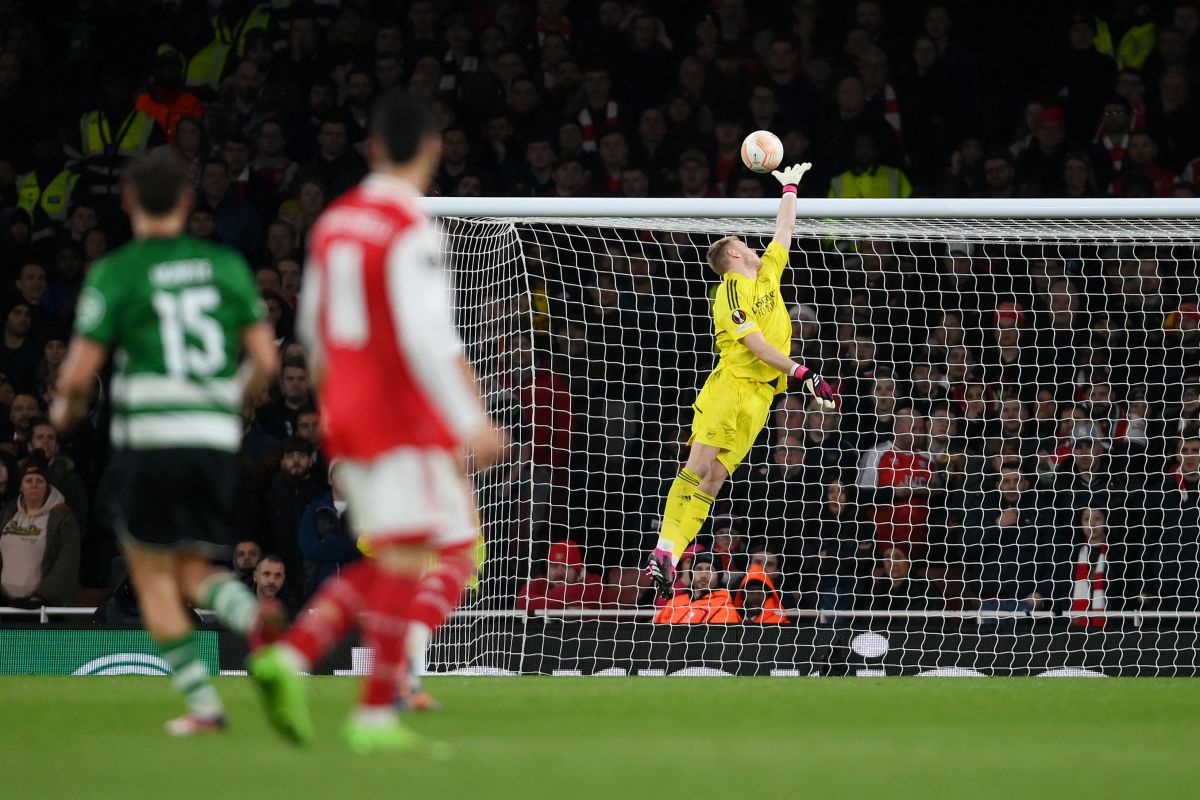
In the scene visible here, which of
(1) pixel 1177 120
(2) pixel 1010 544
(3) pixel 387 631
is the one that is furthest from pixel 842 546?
(3) pixel 387 631

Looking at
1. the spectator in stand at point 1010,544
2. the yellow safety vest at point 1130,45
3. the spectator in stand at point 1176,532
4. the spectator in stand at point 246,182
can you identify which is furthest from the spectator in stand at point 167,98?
the spectator in stand at point 1176,532

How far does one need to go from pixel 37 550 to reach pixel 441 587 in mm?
6369

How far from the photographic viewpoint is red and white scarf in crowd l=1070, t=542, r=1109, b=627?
403 inches

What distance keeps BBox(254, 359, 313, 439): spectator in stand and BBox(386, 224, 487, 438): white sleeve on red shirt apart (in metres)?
7.09

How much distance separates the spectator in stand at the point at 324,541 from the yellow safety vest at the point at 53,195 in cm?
401

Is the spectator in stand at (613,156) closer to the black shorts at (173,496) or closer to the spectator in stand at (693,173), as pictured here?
the spectator in stand at (693,173)

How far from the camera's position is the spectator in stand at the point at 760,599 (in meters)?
9.91

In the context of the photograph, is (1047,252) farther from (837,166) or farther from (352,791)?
(352,791)

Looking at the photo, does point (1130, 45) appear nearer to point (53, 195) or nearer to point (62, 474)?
point (53, 195)

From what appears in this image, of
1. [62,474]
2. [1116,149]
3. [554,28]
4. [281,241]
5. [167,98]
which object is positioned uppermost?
[554,28]

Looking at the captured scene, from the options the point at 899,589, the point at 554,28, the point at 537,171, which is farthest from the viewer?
the point at 554,28

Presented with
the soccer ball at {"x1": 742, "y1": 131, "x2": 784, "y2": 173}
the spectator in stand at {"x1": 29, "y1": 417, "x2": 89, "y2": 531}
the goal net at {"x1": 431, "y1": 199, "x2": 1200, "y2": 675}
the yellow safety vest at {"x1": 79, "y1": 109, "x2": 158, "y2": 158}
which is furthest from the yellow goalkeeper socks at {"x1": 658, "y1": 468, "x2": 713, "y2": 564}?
the yellow safety vest at {"x1": 79, "y1": 109, "x2": 158, "y2": 158}

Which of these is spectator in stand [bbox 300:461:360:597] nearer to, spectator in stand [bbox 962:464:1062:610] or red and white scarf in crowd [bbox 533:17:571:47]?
spectator in stand [bbox 962:464:1062:610]

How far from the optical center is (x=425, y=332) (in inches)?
171
